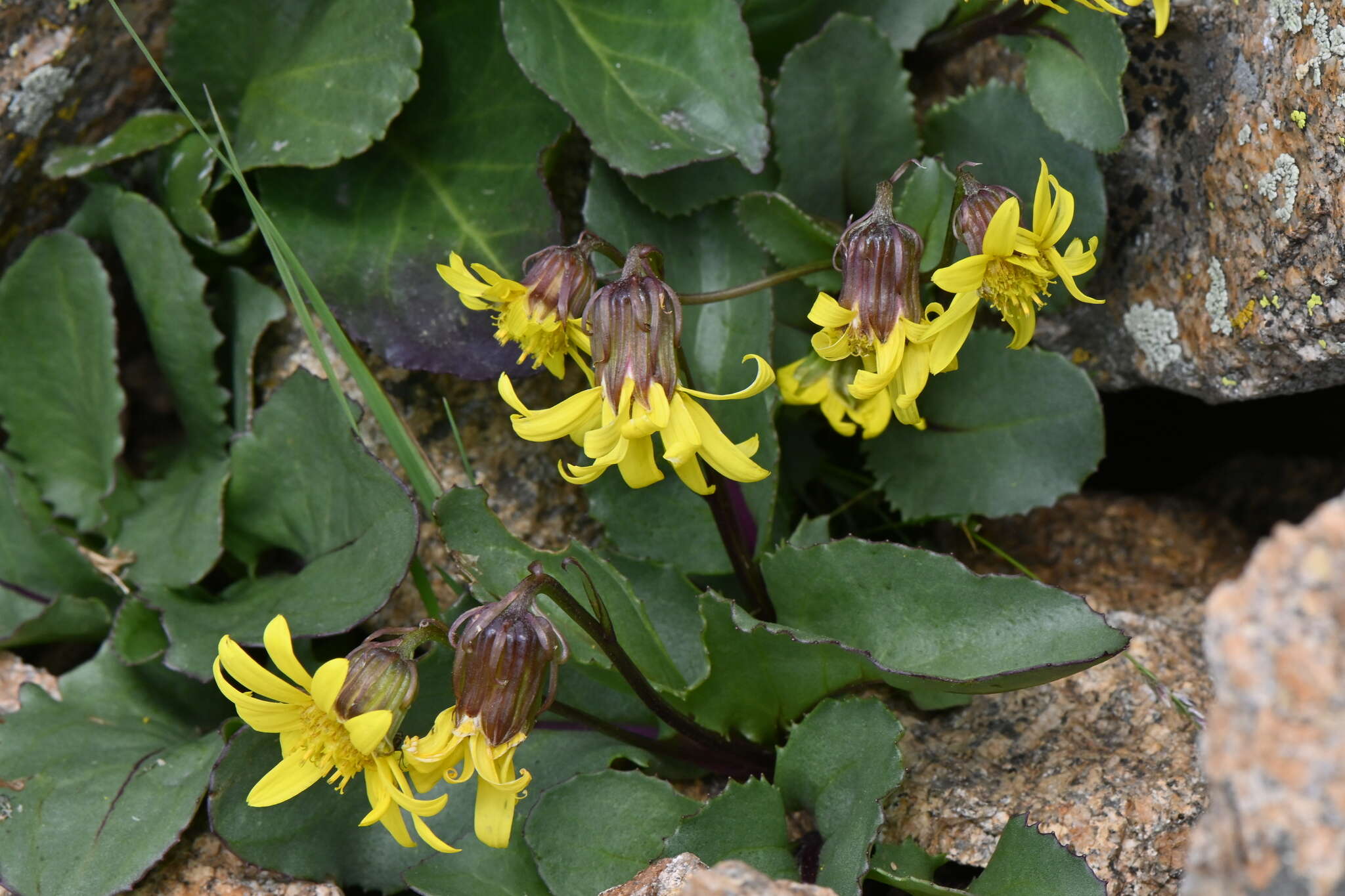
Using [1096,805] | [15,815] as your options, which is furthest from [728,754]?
[15,815]

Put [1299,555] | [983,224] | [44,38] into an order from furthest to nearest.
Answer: [44,38] → [983,224] → [1299,555]

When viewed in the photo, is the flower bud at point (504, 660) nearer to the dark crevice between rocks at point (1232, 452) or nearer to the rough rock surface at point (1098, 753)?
the rough rock surface at point (1098, 753)

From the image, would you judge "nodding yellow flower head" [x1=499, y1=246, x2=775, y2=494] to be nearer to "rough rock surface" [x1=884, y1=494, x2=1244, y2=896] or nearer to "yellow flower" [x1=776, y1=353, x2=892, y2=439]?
"yellow flower" [x1=776, y1=353, x2=892, y2=439]

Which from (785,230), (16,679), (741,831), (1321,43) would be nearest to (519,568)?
(741,831)

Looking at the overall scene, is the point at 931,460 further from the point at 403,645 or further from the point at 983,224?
the point at 403,645

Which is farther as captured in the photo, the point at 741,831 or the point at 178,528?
the point at 178,528

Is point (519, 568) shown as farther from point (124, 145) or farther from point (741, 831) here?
point (124, 145)

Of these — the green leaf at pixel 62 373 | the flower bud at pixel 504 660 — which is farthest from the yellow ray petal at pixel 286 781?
the green leaf at pixel 62 373

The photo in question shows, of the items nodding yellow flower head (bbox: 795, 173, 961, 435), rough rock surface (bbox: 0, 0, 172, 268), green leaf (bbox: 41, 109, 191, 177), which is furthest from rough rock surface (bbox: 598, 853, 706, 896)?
rough rock surface (bbox: 0, 0, 172, 268)
